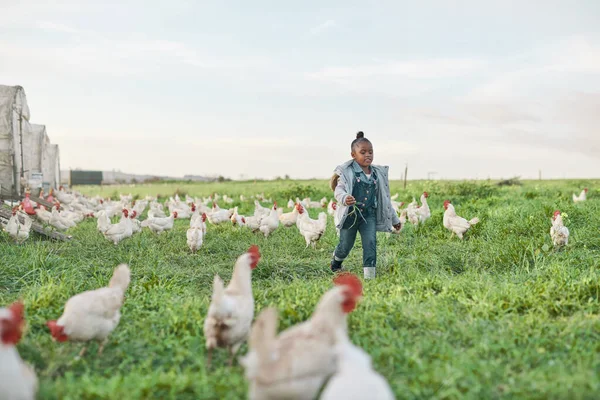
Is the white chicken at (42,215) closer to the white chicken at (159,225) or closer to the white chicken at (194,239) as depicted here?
the white chicken at (159,225)

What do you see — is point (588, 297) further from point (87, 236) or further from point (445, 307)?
point (87, 236)

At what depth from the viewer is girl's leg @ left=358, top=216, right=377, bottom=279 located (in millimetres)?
6777

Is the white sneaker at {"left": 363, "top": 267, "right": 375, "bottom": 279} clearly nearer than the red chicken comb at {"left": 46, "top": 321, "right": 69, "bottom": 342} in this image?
No

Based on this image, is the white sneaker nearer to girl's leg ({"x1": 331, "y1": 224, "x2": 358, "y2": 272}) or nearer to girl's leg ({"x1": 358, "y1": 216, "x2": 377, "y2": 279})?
girl's leg ({"x1": 358, "y1": 216, "x2": 377, "y2": 279})

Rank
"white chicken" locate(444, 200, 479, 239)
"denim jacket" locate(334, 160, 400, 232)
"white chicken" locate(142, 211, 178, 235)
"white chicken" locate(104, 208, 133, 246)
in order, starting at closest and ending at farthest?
"denim jacket" locate(334, 160, 400, 232)
"white chicken" locate(444, 200, 479, 239)
"white chicken" locate(104, 208, 133, 246)
"white chicken" locate(142, 211, 178, 235)

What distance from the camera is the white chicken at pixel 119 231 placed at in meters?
10.1

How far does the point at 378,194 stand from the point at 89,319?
412 cm

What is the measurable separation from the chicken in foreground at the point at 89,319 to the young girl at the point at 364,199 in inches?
124

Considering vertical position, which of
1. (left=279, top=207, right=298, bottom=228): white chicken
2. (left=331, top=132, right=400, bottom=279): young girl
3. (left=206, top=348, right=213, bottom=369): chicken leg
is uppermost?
(left=331, top=132, right=400, bottom=279): young girl

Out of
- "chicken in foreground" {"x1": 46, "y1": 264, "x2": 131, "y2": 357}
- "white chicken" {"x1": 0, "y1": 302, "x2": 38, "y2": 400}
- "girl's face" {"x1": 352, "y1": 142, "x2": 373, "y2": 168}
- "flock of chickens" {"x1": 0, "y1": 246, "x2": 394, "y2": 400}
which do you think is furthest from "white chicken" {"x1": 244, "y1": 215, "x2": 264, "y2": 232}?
"white chicken" {"x1": 0, "y1": 302, "x2": 38, "y2": 400}

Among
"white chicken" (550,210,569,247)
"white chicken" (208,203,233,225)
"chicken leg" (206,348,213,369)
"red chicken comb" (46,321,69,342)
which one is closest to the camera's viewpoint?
"chicken leg" (206,348,213,369)

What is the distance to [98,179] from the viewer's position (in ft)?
162

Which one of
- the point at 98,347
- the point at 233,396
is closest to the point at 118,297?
the point at 98,347

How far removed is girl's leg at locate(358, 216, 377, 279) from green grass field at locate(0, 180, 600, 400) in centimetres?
22
